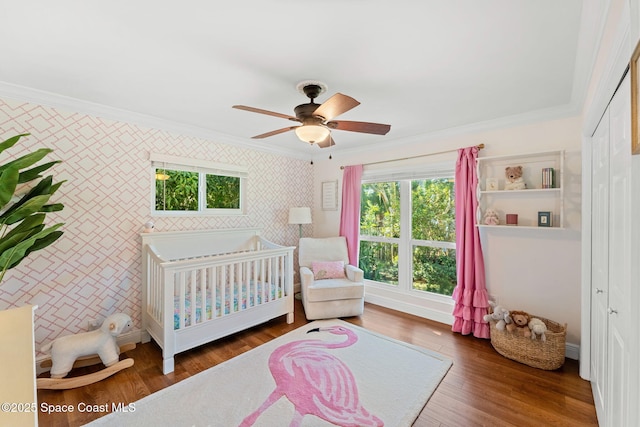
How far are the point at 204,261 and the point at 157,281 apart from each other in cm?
47

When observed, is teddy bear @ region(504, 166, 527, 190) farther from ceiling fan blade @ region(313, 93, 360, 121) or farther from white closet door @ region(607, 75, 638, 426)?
ceiling fan blade @ region(313, 93, 360, 121)

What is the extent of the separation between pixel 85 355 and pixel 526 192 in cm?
428

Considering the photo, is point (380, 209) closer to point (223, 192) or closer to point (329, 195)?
point (329, 195)

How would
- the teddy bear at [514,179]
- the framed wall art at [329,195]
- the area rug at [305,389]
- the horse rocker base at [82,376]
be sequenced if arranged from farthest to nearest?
the framed wall art at [329,195] < the teddy bear at [514,179] < the horse rocker base at [82,376] < the area rug at [305,389]

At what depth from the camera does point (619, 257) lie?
52.8 inches

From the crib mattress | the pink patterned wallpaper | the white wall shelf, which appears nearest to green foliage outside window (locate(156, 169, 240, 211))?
the pink patterned wallpaper

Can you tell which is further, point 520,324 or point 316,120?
point 520,324

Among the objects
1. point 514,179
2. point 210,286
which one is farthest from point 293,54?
point 514,179

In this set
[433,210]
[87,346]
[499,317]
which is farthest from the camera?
[433,210]

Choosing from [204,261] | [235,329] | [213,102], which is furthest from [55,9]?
[235,329]

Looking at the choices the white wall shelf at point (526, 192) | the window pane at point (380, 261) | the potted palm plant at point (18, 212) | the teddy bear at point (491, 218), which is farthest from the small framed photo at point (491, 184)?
the potted palm plant at point (18, 212)

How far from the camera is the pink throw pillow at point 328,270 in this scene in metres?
3.58

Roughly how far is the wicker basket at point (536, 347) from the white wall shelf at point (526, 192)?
3.06ft

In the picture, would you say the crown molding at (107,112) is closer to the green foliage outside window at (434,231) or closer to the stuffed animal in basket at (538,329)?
the green foliage outside window at (434,231)
